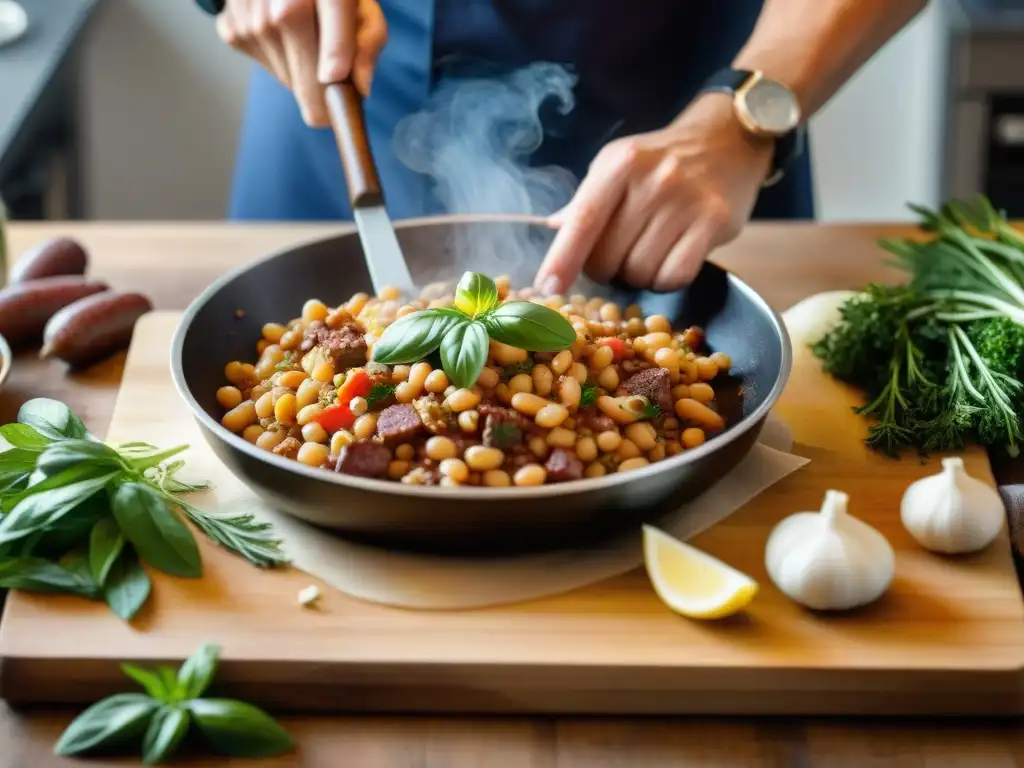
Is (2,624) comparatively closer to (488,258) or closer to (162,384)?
(162,384)

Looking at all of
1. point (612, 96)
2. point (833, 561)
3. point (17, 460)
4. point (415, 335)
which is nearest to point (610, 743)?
point (833, 561)

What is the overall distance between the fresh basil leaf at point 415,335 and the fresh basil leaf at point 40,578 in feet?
1.63

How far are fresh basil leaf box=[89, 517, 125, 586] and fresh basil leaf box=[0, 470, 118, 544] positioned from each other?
5 cm

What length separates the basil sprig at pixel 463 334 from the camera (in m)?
1.58

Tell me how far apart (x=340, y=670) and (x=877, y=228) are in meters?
1.82

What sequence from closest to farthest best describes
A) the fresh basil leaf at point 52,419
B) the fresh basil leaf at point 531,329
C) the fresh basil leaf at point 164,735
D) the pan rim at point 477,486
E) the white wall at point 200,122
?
the fresh basil leaf at point 164,735 → the pan rim at point 477,486 → the fresh basil leaf at point 531,329 → the fresh basil leaf at point 52,419 → the white wall at point 200,122

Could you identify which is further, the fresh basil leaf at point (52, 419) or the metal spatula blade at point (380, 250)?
the metal spatula blade at point (380, 250)

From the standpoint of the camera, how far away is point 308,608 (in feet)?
4.87

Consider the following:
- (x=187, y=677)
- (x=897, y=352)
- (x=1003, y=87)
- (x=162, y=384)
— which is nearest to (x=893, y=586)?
(x=897, y=352)

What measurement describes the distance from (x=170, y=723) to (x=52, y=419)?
24.5 inches

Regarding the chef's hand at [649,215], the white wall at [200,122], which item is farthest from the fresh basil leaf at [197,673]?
the white wall at [200,122]

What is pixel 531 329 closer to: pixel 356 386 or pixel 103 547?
pixel 356 386

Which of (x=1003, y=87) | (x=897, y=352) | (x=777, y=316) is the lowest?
(x=1003, y=87)

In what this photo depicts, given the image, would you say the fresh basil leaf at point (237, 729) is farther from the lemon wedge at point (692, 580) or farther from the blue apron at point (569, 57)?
the blue apron at point (569, 57)
